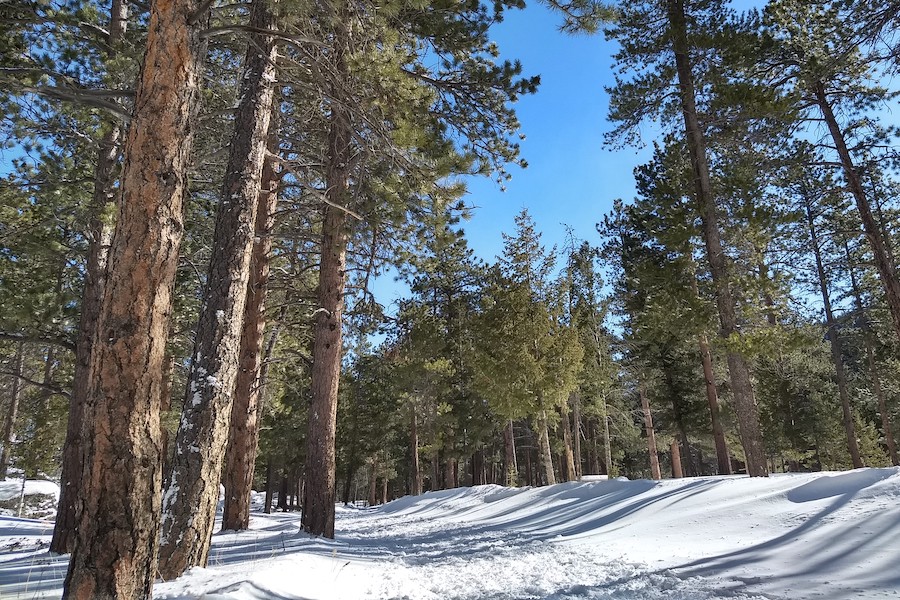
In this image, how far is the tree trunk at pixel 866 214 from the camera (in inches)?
411

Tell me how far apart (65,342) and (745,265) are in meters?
14.2

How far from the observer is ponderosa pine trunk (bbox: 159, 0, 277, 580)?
4.56 meters

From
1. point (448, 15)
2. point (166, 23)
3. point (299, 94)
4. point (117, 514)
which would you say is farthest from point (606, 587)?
point (299, 94)

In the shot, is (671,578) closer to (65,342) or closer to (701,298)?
(701,298)

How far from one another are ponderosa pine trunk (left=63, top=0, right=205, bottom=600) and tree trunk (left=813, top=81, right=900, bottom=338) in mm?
13211

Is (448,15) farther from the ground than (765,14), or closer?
closer

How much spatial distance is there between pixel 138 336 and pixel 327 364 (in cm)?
544

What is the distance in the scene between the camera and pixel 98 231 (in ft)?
26.4

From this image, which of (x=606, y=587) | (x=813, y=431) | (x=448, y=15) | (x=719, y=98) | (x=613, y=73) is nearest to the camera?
(x=606, y=587)

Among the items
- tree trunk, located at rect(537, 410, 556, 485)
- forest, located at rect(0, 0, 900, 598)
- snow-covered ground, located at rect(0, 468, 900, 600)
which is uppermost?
forest, located at rect(0, 0, 900, 598)

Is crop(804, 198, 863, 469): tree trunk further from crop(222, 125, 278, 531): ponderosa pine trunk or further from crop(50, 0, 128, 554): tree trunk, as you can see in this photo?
crop(50, 0, 128, 554): tree trunk

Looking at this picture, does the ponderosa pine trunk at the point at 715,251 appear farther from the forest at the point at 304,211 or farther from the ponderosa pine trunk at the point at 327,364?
the ponderosa pine trunk at the point at 327,364

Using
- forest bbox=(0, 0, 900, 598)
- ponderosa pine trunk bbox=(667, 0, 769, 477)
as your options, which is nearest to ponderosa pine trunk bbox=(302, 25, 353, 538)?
forest bbox=(0, 0, 900, 598)

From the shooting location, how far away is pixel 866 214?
10.9 metres
